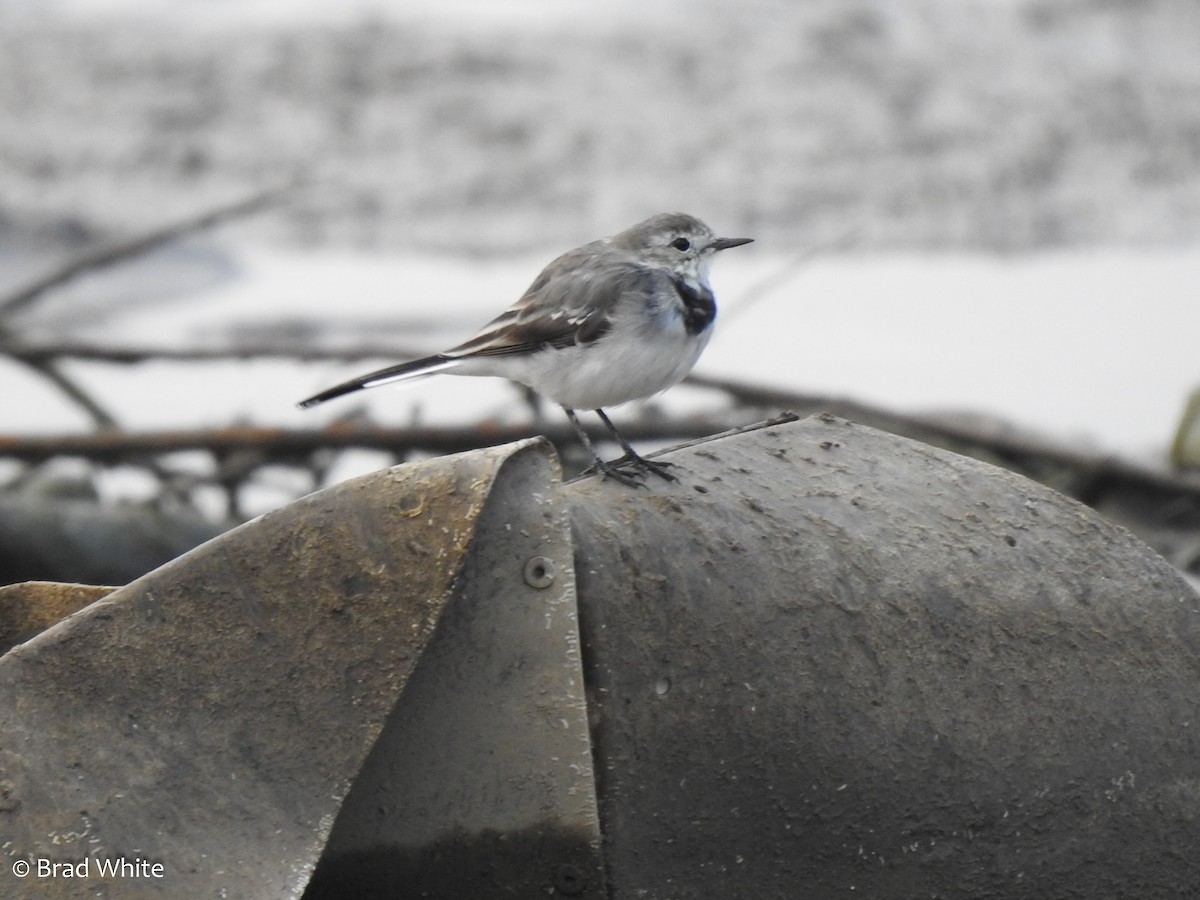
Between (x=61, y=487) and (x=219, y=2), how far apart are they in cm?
662

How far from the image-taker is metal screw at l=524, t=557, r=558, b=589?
8.49ft

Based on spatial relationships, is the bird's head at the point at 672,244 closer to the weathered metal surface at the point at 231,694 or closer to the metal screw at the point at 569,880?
the weathered metal surface at the point at 231,694

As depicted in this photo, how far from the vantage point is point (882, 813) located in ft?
9.25

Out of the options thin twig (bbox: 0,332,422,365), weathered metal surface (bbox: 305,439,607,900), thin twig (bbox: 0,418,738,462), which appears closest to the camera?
weathered metal surface (bbox: 305,439,607,900)

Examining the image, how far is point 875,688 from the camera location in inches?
112

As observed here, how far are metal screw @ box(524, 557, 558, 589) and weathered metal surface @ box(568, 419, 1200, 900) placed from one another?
4.8 inches

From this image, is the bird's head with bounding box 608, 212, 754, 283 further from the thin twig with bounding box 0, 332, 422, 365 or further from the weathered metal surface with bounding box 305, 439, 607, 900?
the weathered metal surface with bounding box 305, 439, 607, 900

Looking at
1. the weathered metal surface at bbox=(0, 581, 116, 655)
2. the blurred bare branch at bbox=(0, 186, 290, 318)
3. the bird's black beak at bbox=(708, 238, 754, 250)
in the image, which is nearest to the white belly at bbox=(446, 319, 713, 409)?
the bird's black beak at bbox=(708, 238, 754, 250)

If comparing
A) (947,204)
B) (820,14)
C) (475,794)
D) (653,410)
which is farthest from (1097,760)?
(820,14)

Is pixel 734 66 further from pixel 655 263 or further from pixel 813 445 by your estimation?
pixel 813 445

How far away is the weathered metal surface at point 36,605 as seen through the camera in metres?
2.82

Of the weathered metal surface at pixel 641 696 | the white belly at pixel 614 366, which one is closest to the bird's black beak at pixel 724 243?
the white belly at pixel 614 366

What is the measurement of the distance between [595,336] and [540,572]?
2.05 meters

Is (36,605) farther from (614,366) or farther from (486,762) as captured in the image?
(614,366)
